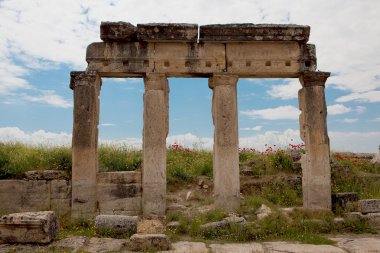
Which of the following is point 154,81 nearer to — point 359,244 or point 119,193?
point 119,193

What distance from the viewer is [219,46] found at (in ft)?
33.5

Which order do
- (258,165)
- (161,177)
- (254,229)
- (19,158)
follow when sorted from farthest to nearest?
1. (258,165)
2. (19,158)
3. (161,177)
4. (254,229)

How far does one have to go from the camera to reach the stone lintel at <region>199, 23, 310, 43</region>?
1002 cm

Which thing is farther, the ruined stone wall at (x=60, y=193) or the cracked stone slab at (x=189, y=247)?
the ruined stone wall at (x=60, y=193)

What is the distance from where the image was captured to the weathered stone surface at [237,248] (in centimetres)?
699

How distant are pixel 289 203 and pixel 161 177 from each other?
3.72m

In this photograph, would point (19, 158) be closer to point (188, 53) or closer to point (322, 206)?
point (188, 53)

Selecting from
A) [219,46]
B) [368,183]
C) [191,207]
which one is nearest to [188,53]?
[219,46]

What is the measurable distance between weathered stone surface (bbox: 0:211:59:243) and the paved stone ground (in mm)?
144

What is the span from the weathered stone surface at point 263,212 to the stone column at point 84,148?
3914 millimetres

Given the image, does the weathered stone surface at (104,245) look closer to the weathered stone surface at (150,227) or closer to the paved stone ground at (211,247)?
the paved stone ground at (211,247)

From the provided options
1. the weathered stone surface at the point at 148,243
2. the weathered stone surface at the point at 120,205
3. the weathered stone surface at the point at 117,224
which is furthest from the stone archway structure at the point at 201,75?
the weathered stone surface at the point at 148,243

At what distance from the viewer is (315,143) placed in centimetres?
988

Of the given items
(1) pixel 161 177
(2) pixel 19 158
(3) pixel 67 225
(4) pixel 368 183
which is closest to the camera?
(3) pixel 67 225
